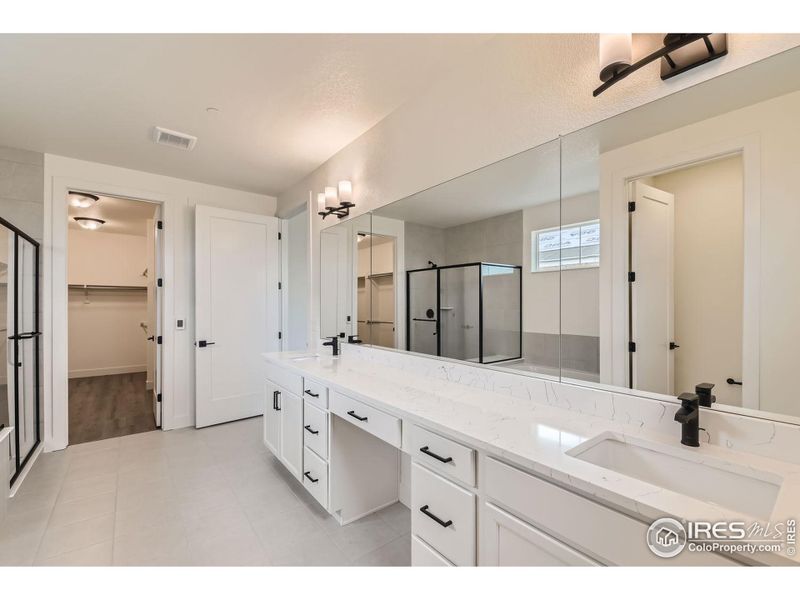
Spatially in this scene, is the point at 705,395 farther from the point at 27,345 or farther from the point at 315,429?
the point at 27,345

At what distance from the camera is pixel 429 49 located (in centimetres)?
178

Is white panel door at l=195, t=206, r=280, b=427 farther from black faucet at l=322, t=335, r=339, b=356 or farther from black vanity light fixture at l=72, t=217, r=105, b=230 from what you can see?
black vanity light fixture at l=72, t=217, r=105, b=230

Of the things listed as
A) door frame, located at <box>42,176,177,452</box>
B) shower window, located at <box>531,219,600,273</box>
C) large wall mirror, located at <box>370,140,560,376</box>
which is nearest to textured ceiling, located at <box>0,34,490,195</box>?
door frame, located at <box>42,176,177,452</box>

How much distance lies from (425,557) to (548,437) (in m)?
0.64

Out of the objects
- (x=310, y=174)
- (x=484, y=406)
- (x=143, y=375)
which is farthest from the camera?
(x=143, y=375)

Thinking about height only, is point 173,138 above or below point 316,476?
above

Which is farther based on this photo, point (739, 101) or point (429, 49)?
point (429, 49)

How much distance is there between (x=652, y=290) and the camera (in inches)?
48.9

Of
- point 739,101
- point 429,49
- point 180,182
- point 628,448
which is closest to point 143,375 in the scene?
point 180,182

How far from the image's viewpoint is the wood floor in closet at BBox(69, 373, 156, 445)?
347cm

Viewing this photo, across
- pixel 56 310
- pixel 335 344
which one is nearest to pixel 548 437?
pixel 335 344

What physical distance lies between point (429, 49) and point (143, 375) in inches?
269

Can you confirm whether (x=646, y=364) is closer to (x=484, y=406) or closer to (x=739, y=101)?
(x=484, y=406)

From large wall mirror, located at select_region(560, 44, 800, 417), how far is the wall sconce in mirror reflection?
1645 millimetres
